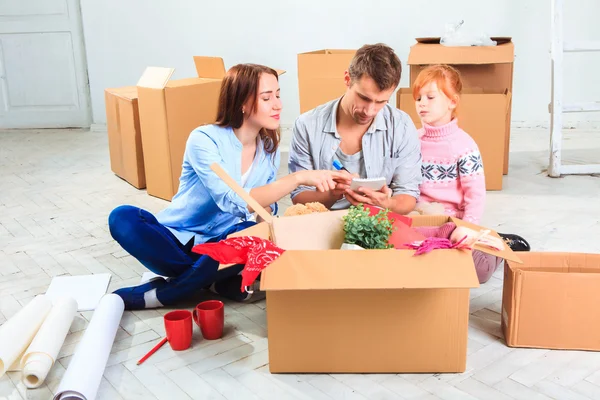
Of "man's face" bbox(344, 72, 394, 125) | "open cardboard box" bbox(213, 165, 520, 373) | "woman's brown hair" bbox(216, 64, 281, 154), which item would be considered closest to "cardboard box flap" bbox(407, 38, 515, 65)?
"man's face" bbox(344, 72, 394, 125)

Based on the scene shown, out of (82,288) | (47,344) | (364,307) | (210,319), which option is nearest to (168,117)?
(82,288)

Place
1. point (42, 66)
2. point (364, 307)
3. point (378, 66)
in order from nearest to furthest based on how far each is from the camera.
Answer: point (364, 307), point (378, 66), point (42, 66)

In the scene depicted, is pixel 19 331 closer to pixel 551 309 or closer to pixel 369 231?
pixel 369 231

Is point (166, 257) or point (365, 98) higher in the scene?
point (365, 98)

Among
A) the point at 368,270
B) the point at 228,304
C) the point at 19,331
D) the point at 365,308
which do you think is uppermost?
the point at 368,270

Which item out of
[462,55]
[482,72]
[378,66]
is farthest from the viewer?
[482,72]

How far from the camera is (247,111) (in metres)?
2.50

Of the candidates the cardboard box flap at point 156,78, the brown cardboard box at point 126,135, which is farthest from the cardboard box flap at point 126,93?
the cardboard box flap at point 156,78

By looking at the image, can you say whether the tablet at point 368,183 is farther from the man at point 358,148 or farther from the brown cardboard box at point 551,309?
the brown cardboard box at point 551,309

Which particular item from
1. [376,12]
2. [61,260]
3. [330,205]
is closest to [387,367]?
[330,205]

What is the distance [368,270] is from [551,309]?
65 cm

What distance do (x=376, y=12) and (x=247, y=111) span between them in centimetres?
290

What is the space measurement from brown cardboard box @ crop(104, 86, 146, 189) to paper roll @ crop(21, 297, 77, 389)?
70.4 inches

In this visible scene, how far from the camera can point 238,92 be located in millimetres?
2461
